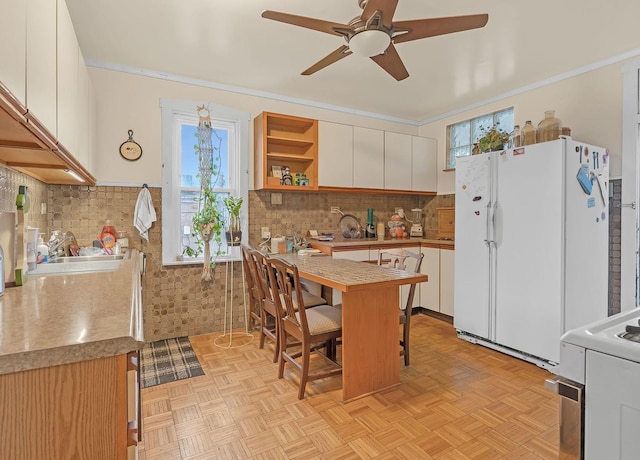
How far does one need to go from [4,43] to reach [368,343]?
215 centimetres

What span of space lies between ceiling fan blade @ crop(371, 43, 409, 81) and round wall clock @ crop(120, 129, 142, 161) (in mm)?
2264

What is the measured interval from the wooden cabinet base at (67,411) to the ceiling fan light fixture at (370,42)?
1.75 meters

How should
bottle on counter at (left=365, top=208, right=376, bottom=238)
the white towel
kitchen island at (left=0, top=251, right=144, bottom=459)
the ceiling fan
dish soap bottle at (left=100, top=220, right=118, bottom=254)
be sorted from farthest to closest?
bottle on counter at (left=365, top=208, right=376, bottom=238), the white towel, dish soap bottle at (left=100, top=220, right=118, bottom=254), the ceiling fan, kitchen island at (left=0, top=251, right=144, bottom=459)

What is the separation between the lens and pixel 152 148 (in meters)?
3.20

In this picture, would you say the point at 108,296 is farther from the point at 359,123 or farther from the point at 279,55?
the point at 359,123

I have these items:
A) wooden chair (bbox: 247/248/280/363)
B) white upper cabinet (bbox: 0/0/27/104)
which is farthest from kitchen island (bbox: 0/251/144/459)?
wooden chair (bbox: 247/248/280/363)

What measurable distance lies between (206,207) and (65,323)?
234cm

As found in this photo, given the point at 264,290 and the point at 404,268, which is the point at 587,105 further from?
the point at 264,290

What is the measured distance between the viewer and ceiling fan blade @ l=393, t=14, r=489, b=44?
1689mm

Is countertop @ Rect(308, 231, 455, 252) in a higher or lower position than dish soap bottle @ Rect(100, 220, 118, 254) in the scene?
lower

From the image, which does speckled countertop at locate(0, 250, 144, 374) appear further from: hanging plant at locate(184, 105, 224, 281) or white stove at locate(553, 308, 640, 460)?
hanging plant at locate(184, 105, 224, 281)

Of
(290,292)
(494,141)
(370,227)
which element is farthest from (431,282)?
(290,292)

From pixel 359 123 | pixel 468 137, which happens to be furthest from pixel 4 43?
pixel 468 137

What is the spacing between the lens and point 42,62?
1.25 metres
